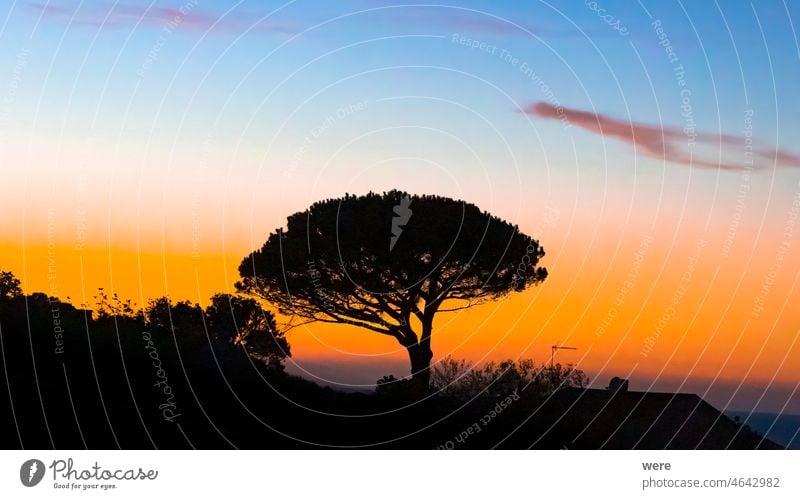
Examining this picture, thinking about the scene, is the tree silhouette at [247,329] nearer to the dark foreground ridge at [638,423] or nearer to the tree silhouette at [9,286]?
the tree silhouette at [9,286]

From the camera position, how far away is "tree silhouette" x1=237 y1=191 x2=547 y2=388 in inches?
1181

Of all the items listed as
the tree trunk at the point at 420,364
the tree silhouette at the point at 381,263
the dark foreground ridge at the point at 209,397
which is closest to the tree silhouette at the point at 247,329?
the dark foreground ridge at the point at 209,397
